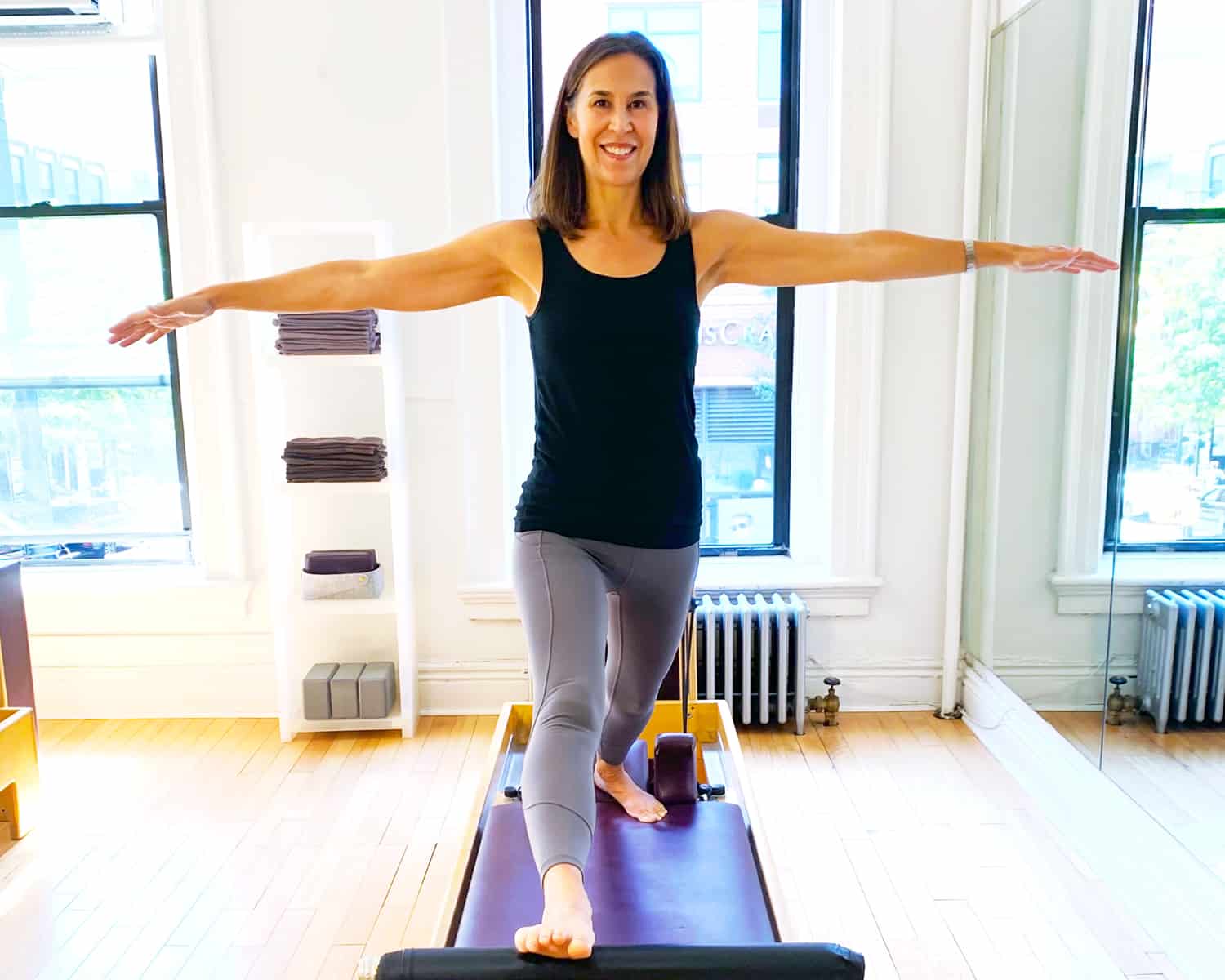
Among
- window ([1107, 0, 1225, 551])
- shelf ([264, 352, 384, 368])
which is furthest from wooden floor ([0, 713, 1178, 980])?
shelf ([264, 352, 384, 368])

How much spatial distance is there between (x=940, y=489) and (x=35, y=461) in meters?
3.36

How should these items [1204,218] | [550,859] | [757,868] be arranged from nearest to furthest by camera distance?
[550,859], [757,868], [1204,218]

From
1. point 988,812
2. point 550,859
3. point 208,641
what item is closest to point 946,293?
point 988,812

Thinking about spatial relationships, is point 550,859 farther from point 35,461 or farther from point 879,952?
point 35,461

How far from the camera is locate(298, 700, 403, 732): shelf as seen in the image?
3285 mm

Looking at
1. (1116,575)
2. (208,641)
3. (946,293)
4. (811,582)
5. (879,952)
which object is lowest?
(879,952)

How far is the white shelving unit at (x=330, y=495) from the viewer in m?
3.10

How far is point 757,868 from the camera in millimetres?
1869

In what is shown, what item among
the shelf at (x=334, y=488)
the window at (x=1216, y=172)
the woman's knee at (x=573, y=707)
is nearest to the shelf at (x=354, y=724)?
the shelf at (x=334, y=488)

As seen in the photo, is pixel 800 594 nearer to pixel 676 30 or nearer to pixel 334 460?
pixel 334 460

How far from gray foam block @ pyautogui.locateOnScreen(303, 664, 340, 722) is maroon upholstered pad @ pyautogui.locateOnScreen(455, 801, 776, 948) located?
136 centimetres

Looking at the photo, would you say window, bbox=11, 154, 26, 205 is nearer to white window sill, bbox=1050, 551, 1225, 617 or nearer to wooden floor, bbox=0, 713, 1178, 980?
wooden floor, bbox=0, 713, 1178, 980

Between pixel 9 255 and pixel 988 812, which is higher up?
pixel 9 255

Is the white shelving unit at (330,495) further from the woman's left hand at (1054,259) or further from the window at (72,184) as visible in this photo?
the woman's left hand at (1054,259)
